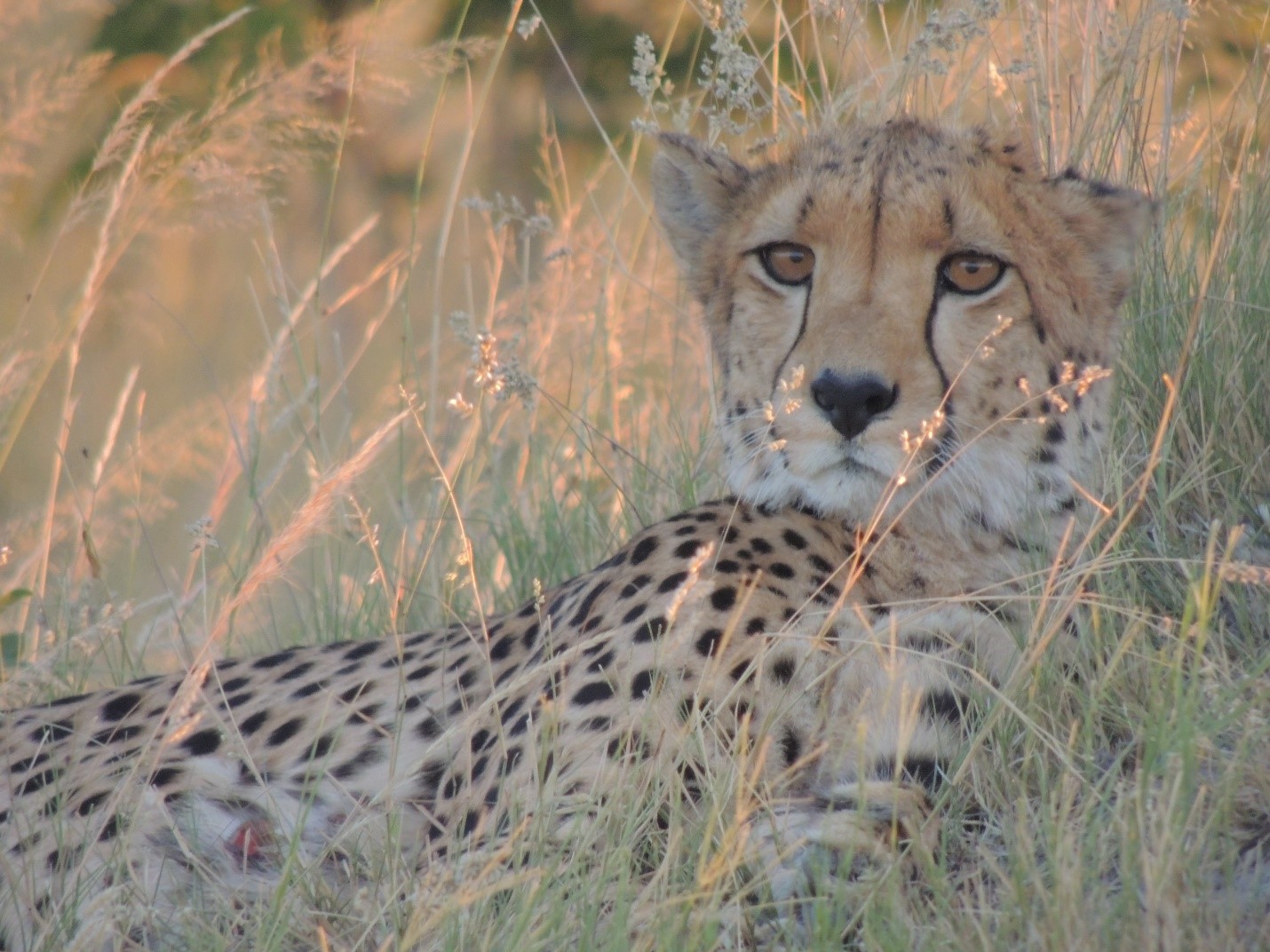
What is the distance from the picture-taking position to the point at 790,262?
243 cm

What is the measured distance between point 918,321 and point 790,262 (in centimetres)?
25

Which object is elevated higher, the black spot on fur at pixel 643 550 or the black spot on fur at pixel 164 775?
the black spot on fur at pixel 643 550

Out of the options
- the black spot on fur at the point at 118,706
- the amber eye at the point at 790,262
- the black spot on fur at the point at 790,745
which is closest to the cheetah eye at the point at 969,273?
the amber eye at the point at 790,262

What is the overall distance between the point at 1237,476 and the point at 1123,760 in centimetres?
84

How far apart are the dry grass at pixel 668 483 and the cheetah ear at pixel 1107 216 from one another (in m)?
0.19

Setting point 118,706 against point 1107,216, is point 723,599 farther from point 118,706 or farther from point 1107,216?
point 118,706

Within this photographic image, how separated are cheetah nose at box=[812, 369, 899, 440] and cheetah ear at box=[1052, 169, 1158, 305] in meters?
0.51

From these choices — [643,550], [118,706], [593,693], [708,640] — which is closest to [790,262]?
[643,550]

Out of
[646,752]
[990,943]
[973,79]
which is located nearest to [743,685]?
[646,752]

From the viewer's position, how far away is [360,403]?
726cm

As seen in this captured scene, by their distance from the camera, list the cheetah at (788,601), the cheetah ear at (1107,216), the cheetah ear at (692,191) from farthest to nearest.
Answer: the cheetah ear at (692,191) → the cheetah ear at (1107,216) → the cheetah at (788,601)

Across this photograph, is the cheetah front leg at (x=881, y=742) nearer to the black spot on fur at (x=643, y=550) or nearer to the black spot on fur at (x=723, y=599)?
the black spot on fur at (x=723, y=599)

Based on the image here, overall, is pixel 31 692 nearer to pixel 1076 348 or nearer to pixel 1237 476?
pixel 1076 348

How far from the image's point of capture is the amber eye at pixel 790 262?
2406mm
